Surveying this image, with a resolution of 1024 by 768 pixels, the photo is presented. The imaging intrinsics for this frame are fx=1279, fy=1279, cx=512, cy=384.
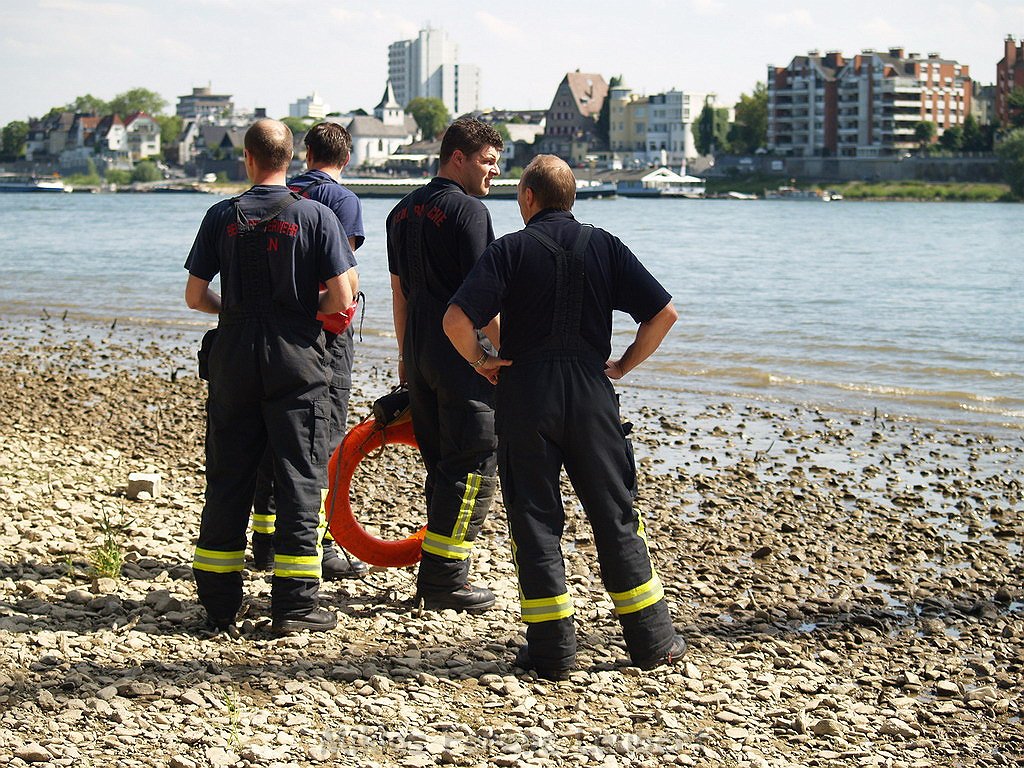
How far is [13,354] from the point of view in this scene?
54.2 feet

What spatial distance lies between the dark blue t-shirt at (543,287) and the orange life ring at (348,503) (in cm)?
136

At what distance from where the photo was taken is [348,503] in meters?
6.47

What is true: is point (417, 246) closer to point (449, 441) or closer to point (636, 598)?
point (449, 441)

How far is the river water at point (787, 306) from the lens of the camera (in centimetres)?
1577

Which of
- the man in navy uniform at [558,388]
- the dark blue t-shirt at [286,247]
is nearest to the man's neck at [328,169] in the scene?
the dark blue t-shirt at [286,247]

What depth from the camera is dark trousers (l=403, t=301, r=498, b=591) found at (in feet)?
19.1

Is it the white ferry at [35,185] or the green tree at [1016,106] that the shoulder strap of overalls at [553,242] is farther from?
the white ferry at [35,185]

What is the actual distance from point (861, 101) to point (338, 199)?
148m

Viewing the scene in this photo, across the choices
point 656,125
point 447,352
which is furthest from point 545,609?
point 656,125

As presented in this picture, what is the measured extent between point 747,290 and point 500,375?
26719 millimetres

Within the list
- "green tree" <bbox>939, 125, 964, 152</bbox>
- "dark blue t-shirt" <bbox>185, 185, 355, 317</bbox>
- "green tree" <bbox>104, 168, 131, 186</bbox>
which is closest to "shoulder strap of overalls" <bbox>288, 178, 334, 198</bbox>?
"dark blue t-shirt" <bbox>185, 185, 355, 317</bbox>

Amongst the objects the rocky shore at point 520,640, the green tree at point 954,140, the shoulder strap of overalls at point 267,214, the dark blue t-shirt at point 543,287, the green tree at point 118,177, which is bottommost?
the rocky shore at point 520,640

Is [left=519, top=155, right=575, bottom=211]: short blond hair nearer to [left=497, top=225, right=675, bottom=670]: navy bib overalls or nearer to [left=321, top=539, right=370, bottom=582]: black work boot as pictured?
[left=497, top=225, right=675, bottom=670]: navy bib overalls

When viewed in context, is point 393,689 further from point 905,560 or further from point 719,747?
point 905,560
